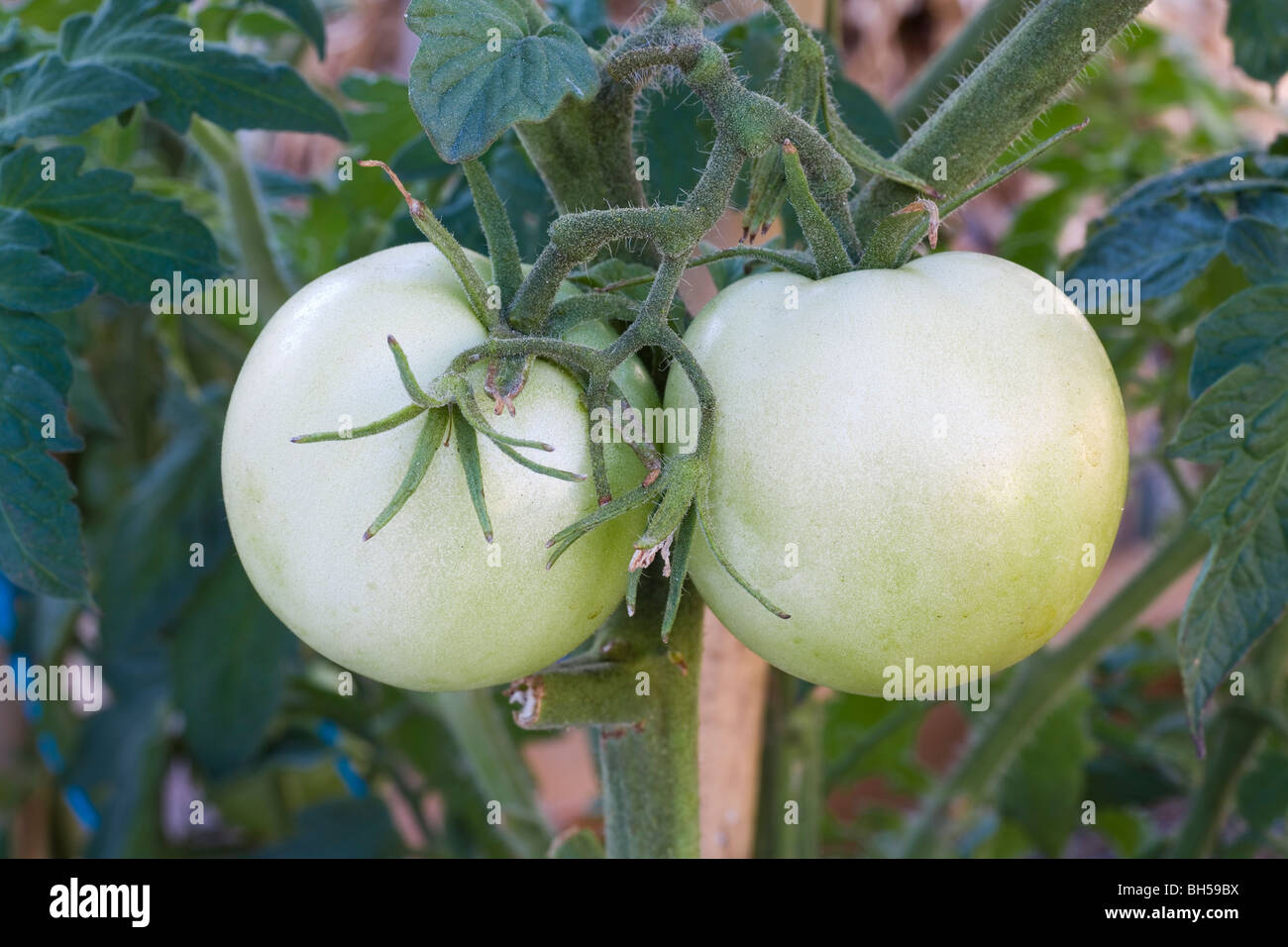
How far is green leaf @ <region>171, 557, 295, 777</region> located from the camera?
0.76 metres

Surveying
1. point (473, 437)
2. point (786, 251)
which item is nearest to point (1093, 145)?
point (786, 251)

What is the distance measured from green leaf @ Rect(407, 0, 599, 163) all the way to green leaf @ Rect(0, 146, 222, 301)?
171 millimetres

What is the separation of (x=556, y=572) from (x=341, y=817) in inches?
26.9

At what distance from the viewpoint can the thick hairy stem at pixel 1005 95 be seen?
13.8 inches

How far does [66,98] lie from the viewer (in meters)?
0.44

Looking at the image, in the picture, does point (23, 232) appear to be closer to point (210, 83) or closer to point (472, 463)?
point (210, 83)

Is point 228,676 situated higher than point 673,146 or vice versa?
point 673,146

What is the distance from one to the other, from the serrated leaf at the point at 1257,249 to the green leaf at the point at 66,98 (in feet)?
1.34

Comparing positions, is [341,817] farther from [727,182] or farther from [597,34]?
[727,182]

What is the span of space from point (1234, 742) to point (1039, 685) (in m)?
0.12
